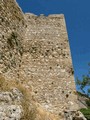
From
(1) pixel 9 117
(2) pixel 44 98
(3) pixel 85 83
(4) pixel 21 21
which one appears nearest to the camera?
(1) pixel 9 117

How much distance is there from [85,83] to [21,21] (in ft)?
60.8

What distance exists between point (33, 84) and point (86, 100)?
2263cm

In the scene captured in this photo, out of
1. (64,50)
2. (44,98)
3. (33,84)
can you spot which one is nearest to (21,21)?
(64,50)

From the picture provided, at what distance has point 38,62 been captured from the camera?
11914 millimetres

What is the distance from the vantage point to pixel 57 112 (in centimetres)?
1044

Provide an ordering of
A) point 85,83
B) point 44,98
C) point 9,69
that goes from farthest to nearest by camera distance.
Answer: point 85,83 < point 44,98 < point 9,69

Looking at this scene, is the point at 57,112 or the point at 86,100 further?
the point at 86,100

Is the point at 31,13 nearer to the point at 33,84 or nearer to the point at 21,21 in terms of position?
the point at 21,21

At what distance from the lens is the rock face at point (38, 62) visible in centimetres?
1025

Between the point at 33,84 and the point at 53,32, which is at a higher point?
the point at 53,32

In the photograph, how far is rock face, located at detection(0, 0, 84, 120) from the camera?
10.2m

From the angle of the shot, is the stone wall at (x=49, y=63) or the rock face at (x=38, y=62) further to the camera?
the stone wall at (x=49, y=63)

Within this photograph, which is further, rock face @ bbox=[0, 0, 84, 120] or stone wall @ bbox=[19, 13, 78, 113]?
stone wall @ bbox=[19, 13, 78, 113]

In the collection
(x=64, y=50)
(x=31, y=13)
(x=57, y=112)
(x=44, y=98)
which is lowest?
(x=57, y=112)
